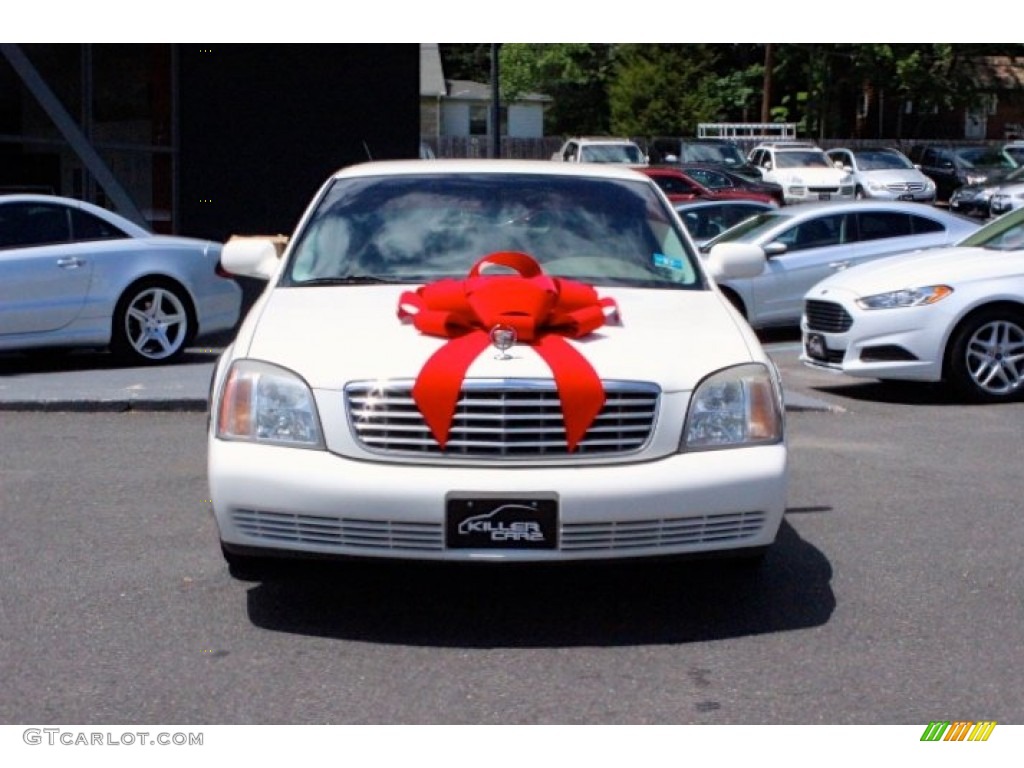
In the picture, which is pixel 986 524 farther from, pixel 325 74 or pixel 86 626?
pixel 325 74

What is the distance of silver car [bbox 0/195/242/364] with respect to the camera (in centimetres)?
1252

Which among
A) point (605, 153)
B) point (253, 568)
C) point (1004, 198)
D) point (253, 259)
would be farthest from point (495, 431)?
point (605, 153)

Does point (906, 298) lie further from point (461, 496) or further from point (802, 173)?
point (802, 173)

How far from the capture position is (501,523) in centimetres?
539

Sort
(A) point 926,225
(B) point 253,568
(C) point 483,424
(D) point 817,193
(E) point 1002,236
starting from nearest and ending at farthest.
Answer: (C) point 483,424 → (B) point 253,568 → (E) point 1002,236 → (A) point 926,225 → (D) point 817,193

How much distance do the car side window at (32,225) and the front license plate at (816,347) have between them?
5.68 metres

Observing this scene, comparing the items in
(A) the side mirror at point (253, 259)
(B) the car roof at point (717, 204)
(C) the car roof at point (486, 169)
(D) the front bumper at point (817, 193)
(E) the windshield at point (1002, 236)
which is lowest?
(D) the front bumper at point (817, 193)

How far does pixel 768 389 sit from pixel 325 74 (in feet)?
54.6

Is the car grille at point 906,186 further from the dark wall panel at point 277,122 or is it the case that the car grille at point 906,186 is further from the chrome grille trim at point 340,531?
the chrome grille trim at point 340,531

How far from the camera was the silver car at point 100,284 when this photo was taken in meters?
12.5

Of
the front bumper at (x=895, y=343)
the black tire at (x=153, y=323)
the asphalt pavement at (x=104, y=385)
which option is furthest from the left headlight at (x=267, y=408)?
the black tire at (x=153, y=323)

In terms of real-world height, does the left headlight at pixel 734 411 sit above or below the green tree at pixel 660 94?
below

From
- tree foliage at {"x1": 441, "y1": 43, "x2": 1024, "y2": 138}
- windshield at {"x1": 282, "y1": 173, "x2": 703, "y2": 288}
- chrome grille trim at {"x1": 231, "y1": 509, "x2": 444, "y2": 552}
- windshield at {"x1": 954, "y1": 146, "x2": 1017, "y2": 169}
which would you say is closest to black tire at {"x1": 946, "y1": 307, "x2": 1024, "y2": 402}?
windshield at {"x1": 282, "y1": 173, "x2": 703, "y2": 288}

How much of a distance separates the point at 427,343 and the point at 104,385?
22.2 feet
